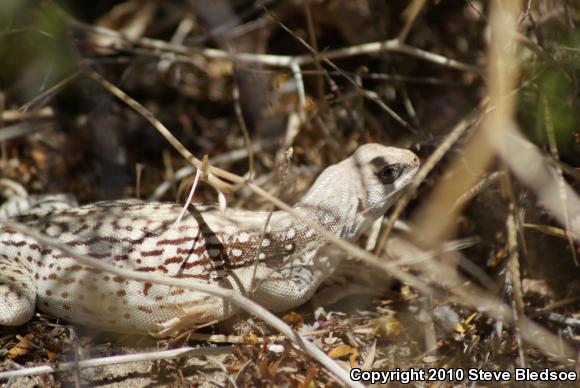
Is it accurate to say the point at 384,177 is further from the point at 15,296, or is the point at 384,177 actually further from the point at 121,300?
the point at 15,296

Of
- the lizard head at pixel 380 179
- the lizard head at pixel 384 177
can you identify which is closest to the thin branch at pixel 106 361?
the lizard head at pixel 380 179

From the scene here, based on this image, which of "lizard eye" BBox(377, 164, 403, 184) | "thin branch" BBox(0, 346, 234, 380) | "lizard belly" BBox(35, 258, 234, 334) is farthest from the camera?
"lizard eye" BBox(377, 164, 403, 184)

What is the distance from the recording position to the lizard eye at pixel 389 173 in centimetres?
420

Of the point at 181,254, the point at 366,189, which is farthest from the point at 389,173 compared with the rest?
the point at 181,254

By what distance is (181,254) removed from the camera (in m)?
3.95

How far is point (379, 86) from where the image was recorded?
5.97 m

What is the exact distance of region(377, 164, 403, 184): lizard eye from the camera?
4199mm

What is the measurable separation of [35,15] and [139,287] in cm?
283

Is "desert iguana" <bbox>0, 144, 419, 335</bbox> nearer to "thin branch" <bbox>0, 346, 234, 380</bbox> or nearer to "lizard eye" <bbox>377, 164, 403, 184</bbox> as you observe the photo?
"lizard eye" <bbox>377, 164, 403, 184</bbox>

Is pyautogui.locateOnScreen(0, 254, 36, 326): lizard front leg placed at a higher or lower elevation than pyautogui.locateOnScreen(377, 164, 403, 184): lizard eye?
lower

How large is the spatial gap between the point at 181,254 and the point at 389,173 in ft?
4.98

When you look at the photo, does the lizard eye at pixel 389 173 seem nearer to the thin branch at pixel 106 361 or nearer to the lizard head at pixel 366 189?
the lizard head at pixel 366 189

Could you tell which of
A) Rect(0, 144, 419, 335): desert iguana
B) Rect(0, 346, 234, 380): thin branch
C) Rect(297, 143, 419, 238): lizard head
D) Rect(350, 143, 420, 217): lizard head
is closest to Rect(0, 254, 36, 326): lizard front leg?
Rect(0, 144, 419, 335): desert iguana

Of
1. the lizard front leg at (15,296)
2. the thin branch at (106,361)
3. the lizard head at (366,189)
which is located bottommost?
the thin branch at (106,361)
